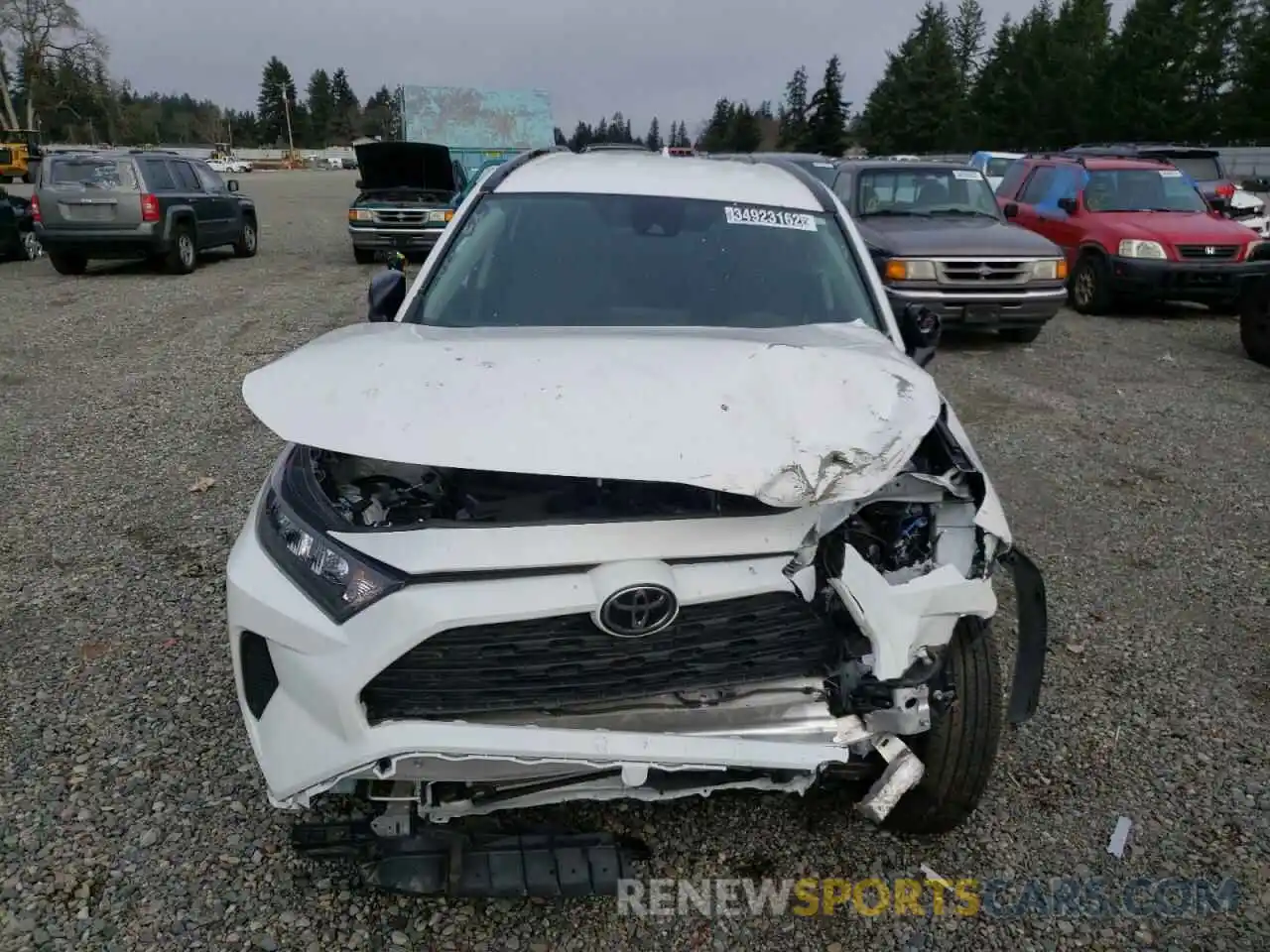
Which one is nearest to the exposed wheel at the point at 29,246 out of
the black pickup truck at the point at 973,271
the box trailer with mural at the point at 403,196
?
the box trailer with mural at the point at 403,196

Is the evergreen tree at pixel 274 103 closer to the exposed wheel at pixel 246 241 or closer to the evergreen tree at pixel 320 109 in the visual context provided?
the evergreen tree at pixel 320 109

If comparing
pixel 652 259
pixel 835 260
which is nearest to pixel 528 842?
pixel 652 259

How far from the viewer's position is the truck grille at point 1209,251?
Answer: 10.3 metres

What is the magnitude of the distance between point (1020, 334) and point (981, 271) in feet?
4.42

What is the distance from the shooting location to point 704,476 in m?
2.11

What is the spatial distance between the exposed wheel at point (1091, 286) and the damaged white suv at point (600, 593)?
31.2 feet

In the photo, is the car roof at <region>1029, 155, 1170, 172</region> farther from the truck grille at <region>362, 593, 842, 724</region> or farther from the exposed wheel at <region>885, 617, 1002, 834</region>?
the truck grille at <region>362, 593, 842, 724</region>

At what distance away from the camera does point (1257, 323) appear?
893cm

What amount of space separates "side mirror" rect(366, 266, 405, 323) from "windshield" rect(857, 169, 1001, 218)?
7.46 metres

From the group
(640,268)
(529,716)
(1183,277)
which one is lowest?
(529,716)

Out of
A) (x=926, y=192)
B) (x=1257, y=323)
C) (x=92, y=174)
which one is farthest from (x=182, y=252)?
(x=1257, y=323)

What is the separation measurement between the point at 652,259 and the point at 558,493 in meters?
1.42

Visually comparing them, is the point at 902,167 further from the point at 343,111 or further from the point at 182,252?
the point at 343,111

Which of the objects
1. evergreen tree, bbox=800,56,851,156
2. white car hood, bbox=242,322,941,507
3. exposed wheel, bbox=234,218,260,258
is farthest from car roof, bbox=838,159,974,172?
evergreen tree, bbox=800,56,851,156
